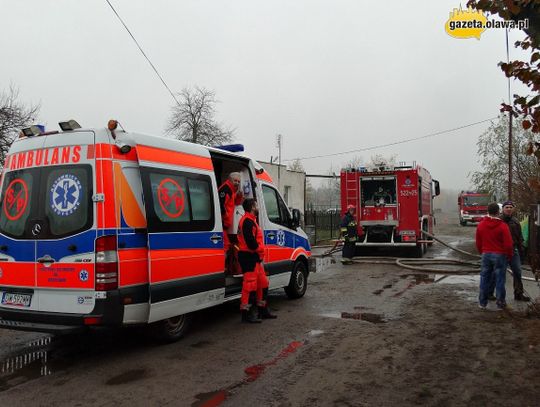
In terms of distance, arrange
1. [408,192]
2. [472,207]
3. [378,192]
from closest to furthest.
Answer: [408,192]
[378,192]
[472,207]

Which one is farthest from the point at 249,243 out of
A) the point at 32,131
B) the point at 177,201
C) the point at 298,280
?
the point at 32,131

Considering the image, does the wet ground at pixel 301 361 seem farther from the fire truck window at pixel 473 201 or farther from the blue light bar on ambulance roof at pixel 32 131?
the fire truck window at pixel 473 201

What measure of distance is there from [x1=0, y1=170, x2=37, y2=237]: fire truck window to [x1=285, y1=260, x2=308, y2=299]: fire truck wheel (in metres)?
4.76

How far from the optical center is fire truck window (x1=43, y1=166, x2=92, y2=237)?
4949 millimetres

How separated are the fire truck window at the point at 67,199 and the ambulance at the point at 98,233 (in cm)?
1

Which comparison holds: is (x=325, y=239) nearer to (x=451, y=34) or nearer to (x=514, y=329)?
(x=451, y=34)

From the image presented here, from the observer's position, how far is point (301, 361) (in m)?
5.08

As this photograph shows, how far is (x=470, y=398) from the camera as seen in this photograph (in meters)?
4.05

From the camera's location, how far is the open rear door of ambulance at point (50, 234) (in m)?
4.86

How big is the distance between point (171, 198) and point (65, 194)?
3.87 ft

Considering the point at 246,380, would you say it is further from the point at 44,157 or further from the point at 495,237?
the point at 495,237

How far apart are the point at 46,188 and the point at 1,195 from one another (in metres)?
0.81

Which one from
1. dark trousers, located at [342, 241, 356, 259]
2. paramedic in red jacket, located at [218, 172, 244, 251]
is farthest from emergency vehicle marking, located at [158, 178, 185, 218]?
dark trousers, located at [342, 241, 356, 259]

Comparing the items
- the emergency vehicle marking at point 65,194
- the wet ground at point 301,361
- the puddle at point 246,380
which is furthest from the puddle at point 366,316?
the emergency vehicle marking at point 65,194
